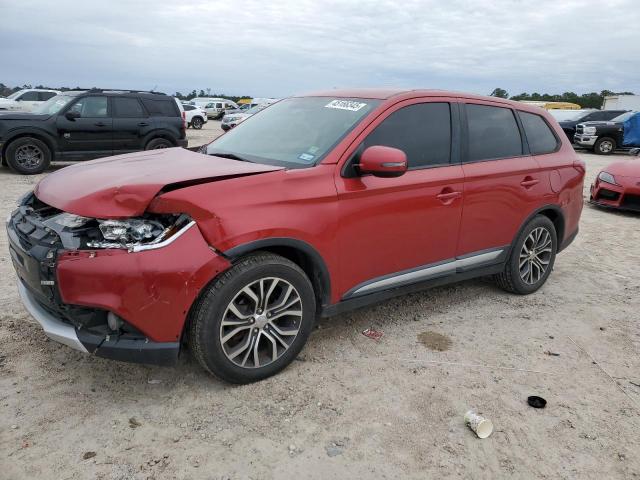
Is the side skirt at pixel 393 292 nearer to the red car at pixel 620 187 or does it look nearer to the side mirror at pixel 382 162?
the side mirror at pixel 382 162

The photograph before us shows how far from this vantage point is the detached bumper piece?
270 cm

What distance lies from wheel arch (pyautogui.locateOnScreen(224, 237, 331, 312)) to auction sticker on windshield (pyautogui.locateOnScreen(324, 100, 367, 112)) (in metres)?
1.13

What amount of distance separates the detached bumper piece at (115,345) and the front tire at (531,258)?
122 inches

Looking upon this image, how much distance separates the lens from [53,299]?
2.73 meters

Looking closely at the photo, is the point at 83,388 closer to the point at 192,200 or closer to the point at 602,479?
the point at 192,200

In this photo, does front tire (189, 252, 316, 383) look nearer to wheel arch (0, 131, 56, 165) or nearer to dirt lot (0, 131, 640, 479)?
dirt lot (0, 131, 640, 479)

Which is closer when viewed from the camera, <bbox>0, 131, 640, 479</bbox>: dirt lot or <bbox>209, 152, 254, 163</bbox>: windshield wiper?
<bbox>0, 131, 640, 479</bbox>: dirt lot

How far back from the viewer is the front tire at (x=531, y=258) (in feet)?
15.1

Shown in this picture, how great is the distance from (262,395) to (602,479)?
1777 mm

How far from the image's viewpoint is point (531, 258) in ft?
15.6

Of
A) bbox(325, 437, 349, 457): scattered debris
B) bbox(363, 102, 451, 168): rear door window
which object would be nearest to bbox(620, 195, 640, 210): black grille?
bbox(363, 102, 451, 168): rear door window

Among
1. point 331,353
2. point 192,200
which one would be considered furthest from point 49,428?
point 331,353

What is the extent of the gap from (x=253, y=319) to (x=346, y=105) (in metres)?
1.71

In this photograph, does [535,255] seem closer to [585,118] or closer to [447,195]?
[447,195]
